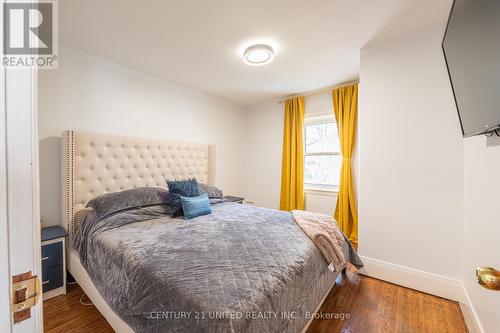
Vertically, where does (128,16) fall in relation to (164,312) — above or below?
above

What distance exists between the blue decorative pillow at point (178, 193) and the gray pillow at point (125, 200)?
0.08 meters

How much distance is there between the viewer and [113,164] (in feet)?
8.08

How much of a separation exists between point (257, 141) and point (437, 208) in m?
3.03

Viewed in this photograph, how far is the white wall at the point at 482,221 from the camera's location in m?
1.27

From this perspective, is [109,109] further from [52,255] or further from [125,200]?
[52,255]

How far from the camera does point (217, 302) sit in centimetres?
95

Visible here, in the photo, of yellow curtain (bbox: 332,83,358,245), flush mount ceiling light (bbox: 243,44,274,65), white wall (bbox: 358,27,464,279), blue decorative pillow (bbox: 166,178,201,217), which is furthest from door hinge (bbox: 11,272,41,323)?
yellow curtain (bbox: 332,83,358,245)

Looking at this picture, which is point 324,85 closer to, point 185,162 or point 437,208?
point 437,208

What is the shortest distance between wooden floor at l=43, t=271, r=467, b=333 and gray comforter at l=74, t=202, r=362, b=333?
0.91 ft

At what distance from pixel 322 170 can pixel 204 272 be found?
9.86 ft

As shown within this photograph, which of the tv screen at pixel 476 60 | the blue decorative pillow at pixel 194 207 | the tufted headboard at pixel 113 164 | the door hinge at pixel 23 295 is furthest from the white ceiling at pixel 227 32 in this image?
the door hinge at pixel 23 295

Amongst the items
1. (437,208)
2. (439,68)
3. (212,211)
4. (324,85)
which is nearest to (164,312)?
(212,211)

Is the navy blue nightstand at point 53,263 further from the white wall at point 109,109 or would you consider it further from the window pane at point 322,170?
the window pane at point 322,170

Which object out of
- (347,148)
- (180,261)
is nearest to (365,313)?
(180,261)
